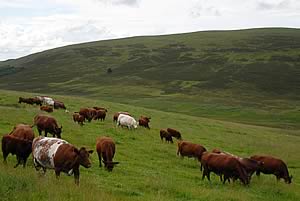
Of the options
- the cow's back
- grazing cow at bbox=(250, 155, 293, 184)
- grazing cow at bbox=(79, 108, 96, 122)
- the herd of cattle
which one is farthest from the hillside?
the cow's back

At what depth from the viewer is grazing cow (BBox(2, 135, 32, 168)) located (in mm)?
16156

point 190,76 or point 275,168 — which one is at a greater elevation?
point 275,168

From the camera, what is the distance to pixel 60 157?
14.2 meters

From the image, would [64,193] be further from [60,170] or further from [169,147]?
[169,147]

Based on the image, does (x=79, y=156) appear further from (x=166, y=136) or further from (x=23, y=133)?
(x=166, y=136)

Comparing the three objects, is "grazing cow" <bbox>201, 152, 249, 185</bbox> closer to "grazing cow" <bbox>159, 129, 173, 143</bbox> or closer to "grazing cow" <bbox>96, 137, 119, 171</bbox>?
"grazing cow" <bbox>96, 137, 119, 171</bbox>

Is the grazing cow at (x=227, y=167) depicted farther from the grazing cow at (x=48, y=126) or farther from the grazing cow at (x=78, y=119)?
the grazing cow at (x=78, y=119)

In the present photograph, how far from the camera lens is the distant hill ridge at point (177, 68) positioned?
119m

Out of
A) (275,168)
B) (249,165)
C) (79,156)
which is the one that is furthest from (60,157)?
(275,168)

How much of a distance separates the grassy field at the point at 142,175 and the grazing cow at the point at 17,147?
1.45ft

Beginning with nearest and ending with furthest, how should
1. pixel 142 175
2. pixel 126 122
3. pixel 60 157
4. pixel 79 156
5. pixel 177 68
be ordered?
1. pixel 60 157
2. pixel 79 156
3. pixel 142 175
4. pixel 126 122
5. pixel 177 68

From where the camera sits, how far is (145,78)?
131 metres

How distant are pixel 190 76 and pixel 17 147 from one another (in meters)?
117

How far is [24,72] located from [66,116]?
467ft
